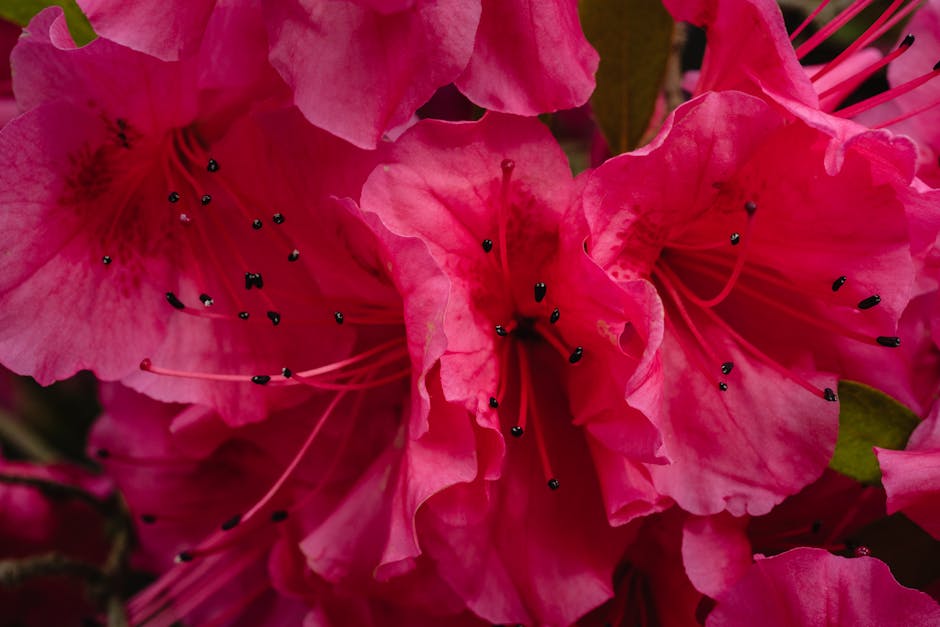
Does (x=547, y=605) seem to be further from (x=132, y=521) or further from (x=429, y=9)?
(x=132, y=521)

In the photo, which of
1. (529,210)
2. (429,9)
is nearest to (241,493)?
(529,210)

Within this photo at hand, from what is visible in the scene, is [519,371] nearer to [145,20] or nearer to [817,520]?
[817,520]

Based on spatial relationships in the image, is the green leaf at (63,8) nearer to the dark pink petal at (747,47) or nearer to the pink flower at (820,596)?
the dark pink petal at (747,47)

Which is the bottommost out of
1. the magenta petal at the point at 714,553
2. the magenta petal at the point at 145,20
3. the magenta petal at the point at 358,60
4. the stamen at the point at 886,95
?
the magenta petal at the point at 714,553

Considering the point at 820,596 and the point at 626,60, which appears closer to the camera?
the point at 820,596

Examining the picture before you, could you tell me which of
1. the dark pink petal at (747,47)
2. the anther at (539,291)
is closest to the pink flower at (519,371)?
the anther at (539,291)

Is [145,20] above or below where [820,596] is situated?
above

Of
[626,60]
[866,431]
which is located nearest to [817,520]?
[866,431]
